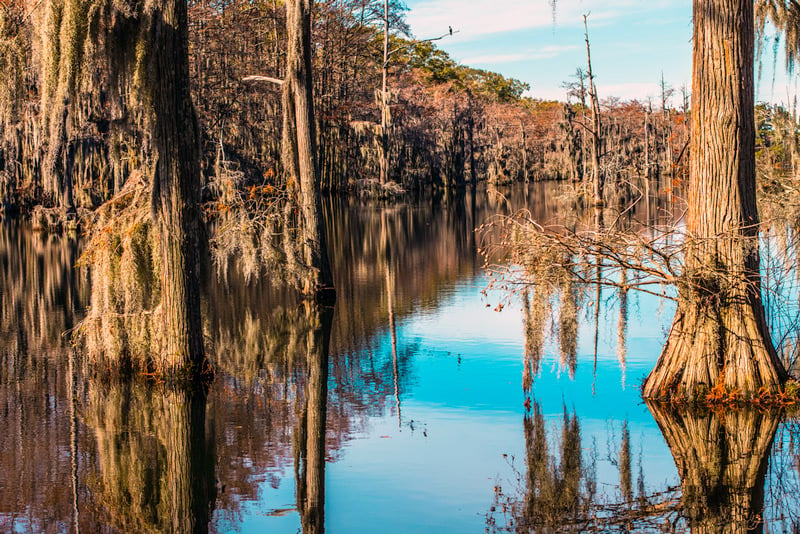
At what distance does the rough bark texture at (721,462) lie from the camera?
5.40 m

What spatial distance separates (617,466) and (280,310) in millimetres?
8316

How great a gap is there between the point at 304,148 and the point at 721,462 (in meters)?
9.76

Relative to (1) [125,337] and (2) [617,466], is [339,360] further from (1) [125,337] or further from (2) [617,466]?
(2) [617,466]

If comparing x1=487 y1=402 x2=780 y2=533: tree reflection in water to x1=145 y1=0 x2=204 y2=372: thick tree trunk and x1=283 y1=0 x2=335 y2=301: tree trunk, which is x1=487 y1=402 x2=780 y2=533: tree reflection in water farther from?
x1=283 y1=0 x2=335 y2=301: tree trunk

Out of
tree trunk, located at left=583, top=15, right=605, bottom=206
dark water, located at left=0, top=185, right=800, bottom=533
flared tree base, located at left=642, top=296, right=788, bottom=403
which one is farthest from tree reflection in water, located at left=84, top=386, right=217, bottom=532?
tree trunk, located at left=583, top=15, right=605, bottom=206

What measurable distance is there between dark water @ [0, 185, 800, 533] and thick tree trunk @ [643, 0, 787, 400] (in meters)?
0.48

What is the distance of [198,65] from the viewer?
1312 inches

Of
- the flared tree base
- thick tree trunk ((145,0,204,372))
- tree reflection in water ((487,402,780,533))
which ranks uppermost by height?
thick tree trunk ((145,0,204,372))

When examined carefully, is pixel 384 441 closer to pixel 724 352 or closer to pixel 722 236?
pixel 724 352

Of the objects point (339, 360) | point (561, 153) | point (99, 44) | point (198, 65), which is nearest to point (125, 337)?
point (339, 360)

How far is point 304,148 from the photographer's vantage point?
14.6 metres

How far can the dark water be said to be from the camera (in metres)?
5.72

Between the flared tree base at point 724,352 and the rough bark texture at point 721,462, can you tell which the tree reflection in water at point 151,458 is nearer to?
the rough bark texture at point 721,462

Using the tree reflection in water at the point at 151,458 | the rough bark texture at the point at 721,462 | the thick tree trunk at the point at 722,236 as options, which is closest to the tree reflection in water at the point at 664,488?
the rough bark texture at the point at 721,462
